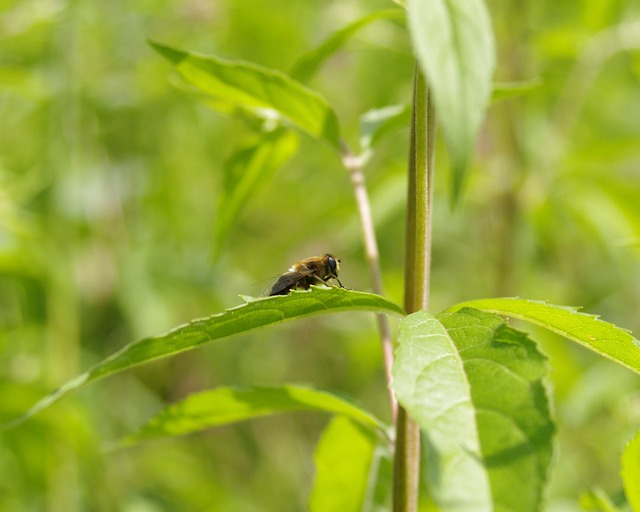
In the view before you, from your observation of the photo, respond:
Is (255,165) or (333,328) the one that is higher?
(333,328)

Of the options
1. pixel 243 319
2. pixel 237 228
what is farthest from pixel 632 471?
pixel 237 228

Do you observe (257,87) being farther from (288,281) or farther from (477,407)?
(477,407)

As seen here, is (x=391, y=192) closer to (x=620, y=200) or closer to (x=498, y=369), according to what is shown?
(x=620, y=200)

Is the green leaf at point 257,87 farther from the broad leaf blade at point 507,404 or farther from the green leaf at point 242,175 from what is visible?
the broad leaf blade at point 507,404

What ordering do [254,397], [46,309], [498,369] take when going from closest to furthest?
[498,369] → [254,397] → [46,309]

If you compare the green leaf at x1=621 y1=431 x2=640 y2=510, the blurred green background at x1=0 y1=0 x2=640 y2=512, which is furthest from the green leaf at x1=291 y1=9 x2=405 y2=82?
the blurred green background at x1=0 y1=0 x2=640 y2=512

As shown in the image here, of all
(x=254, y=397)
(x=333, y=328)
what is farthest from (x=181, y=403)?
(x=333, y=328)

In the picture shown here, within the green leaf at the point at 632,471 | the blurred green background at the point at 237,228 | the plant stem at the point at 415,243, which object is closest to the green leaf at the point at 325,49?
the plant stem at the point at 415,243

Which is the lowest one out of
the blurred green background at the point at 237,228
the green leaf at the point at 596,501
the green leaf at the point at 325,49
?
the green leaf at the point at 596,501
